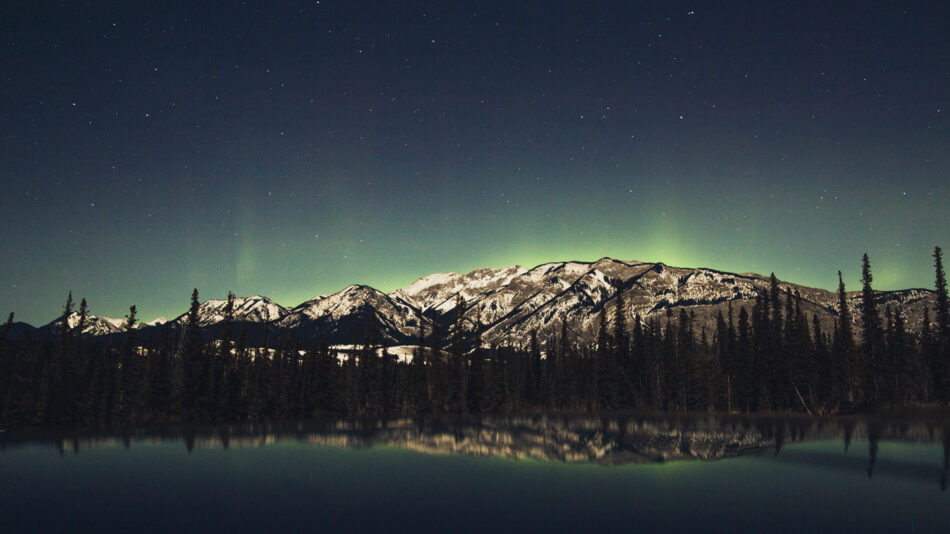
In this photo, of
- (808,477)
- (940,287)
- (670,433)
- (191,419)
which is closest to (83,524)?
(808,477)

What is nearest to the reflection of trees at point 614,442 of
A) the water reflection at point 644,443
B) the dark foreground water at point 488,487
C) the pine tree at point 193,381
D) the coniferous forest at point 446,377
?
the water reflection at point 644,443

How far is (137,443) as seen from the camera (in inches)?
1813

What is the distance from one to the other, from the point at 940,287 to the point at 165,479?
111 m

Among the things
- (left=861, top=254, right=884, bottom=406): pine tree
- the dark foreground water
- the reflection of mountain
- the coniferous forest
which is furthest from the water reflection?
(left=861, top=254, right=884, bottom=406): pine tree

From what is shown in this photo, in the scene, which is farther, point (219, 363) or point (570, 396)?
point (570, 396)

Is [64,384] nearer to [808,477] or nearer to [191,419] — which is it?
[191,419]

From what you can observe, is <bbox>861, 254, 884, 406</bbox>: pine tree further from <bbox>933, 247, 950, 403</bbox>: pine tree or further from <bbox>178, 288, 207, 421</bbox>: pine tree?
<bbox>178, 288, 207, 421</bbox>: pine tree

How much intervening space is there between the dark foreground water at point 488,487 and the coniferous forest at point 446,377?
150 feet

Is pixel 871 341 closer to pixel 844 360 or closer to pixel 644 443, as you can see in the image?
pixel 844 360

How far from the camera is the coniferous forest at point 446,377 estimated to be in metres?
84.2

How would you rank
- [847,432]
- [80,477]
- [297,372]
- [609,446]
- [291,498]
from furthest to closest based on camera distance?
[297,372] → [847,432] → [609,446] → [80,477] → [291,498]

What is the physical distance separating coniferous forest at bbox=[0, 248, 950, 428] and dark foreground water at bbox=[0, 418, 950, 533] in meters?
45.7

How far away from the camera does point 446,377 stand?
11838 centimetres

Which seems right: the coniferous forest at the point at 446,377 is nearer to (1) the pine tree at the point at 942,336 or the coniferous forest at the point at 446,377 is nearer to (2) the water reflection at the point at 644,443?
(1) the pine tree at the point at 942,336
